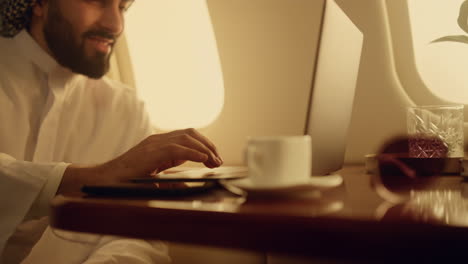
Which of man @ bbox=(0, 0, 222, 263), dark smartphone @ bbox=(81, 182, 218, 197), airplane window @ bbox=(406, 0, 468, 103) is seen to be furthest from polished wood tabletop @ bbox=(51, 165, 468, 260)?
airplane window @ bbox=(406, 0, 468, 103)

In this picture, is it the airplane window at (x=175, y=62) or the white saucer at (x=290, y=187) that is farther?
the airplane window at (x=175, y=62)

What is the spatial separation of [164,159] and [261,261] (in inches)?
28.0

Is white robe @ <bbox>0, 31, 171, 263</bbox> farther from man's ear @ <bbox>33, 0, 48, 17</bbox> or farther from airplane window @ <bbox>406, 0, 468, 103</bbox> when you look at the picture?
airplane window @ <bbox>406, 0, 468, 103</bbox>

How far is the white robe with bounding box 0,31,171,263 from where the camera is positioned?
121cm

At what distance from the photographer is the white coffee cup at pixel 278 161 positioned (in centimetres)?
49

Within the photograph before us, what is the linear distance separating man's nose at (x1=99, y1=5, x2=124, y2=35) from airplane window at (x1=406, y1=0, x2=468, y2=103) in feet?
2.95

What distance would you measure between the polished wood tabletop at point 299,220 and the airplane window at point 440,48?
0.81 meters

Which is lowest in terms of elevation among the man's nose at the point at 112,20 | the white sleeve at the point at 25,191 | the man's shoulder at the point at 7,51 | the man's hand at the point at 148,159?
the white sleeve at the point at 25,191

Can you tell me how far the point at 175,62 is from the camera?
162 centimetres

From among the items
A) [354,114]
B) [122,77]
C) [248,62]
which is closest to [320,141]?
[354,114]

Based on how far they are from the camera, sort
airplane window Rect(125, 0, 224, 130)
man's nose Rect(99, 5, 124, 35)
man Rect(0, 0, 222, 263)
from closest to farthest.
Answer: man Rect(0, 0, 222, 263)
man's nose Rect(99, 5, 124, 35)
airplane window Rect(125, 0, 224, 130)

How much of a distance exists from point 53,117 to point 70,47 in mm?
262

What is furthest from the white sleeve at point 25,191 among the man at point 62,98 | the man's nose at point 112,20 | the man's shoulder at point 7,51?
the man's nose at point 112,20

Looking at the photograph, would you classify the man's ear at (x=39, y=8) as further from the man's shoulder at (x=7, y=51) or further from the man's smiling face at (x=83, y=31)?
the man's shoulder at (x=7, y=51)
